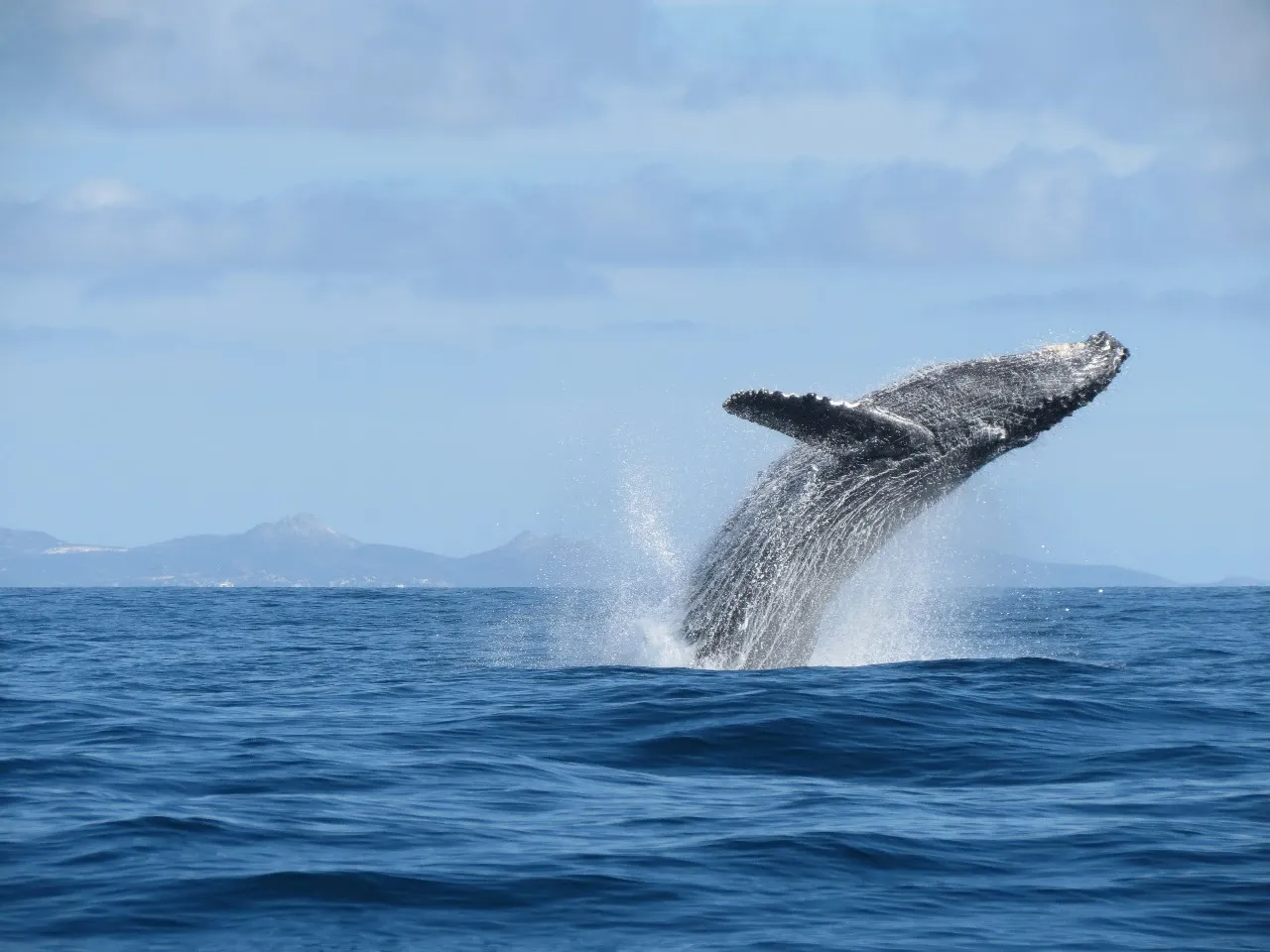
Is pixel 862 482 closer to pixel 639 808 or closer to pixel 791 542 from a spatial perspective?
pixel 791 542

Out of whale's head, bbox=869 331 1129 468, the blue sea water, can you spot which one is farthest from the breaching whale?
the blue sea water

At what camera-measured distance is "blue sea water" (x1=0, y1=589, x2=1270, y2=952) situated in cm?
712

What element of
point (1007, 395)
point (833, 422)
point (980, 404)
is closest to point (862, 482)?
point (833, 422)

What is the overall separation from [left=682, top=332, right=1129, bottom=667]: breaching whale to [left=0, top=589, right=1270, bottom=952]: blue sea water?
0.76 m

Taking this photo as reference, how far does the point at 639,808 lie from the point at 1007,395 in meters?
7.38

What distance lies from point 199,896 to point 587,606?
1144 inches

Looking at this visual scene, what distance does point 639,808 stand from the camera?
936cm

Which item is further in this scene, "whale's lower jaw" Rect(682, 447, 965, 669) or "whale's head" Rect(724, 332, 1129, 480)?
"whale's lower jaw" Rect(682, 447, 965, 669)

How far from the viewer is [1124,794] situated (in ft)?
32.6

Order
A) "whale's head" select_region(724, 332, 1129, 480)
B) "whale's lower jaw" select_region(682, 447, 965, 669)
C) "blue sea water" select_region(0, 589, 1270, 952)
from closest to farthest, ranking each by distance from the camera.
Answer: "blue sea water" select_region(0, 589, 1270, 952)
"whale's head" select_region(724, 332, 1129, 480)
"whale's lower jaw" select_region(682, 447, 965, 669)

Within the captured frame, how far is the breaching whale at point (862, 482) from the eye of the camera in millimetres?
15180

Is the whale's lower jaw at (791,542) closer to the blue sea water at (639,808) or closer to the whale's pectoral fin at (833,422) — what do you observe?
the whale's pectoral fin at (833,422)

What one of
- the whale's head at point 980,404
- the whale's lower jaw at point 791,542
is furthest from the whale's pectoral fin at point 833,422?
the whale's lower jaw at point 791,542

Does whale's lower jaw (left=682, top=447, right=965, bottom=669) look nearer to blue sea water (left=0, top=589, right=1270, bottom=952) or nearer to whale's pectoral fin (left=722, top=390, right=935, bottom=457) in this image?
whale's pectoral fin (left=722, top=390, right=935, bottom=457)
